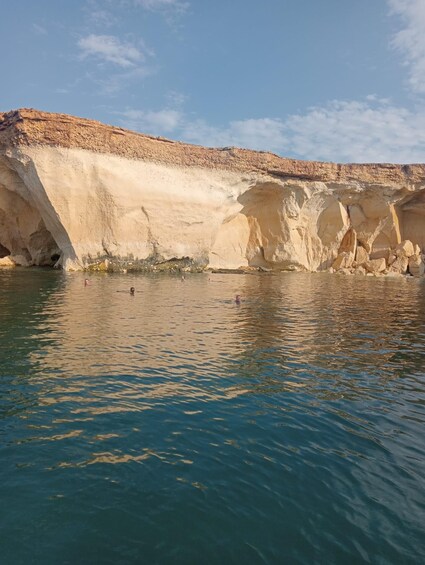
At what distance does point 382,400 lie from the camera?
7742 mm

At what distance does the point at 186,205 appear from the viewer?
39031 mm

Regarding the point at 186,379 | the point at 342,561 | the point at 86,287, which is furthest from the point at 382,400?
the point at 86,287

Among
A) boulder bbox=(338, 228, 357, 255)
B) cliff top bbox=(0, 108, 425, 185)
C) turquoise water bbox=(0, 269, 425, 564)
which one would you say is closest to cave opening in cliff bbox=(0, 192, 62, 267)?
cliff top bbox=(0, 108, 425, 185)

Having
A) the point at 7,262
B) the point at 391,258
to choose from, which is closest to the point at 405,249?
the point at 391,258

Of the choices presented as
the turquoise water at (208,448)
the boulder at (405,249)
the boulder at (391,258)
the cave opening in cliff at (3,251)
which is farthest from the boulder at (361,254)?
the cave opening in cliff at (3,251)

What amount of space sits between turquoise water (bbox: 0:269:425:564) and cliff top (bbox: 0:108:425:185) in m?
26.1

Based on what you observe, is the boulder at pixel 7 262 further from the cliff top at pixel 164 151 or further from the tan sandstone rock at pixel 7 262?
the cliff top at pixel 164 151

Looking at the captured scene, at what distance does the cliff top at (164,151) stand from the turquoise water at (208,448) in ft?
85.6

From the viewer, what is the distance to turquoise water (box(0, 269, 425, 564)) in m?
3.94

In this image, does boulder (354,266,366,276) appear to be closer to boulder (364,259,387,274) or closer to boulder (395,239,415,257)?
boulder (364,259,387,274)

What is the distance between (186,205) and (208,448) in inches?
1368

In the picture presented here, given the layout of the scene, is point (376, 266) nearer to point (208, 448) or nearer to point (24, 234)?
point (24, 234)

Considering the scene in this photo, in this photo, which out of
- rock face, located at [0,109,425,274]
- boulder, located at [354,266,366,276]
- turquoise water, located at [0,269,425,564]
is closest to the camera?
turquoise water, located at [0,269,425,564]

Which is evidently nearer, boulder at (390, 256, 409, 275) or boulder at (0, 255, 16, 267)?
boulder at (0, 255, 16, 267)
